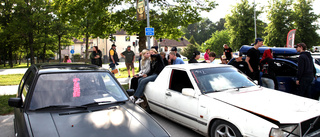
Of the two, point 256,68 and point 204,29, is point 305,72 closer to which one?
point 256,68

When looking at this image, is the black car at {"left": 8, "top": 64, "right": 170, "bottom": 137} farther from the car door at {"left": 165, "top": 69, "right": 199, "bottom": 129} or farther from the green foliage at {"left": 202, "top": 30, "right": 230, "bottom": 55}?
the green foliage at {"left": 202, "top": 30, "right": 230, "bottom": 55}

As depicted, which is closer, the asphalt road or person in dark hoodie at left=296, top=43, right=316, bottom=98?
the asphalt road

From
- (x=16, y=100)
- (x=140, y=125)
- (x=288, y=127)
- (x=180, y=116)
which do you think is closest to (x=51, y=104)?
(x=16, y=100)

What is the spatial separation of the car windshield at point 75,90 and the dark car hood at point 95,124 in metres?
0.25

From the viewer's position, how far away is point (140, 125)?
111 inches

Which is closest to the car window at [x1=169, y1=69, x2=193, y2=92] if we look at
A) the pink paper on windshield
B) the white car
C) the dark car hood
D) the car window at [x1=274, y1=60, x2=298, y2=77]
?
the white car

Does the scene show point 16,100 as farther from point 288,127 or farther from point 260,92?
point 260,92

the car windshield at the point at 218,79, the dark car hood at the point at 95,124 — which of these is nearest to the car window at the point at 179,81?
the car windshield at the point at 218,79

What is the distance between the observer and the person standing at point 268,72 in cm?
630

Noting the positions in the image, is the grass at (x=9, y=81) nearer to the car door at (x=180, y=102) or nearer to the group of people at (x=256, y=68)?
the group of people at (x=256, y=68)

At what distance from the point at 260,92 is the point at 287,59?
3.53 m

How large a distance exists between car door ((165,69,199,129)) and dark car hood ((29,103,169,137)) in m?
1.27

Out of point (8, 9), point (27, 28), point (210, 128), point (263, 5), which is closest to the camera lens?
point (210, 128)

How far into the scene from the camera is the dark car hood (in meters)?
2.56
